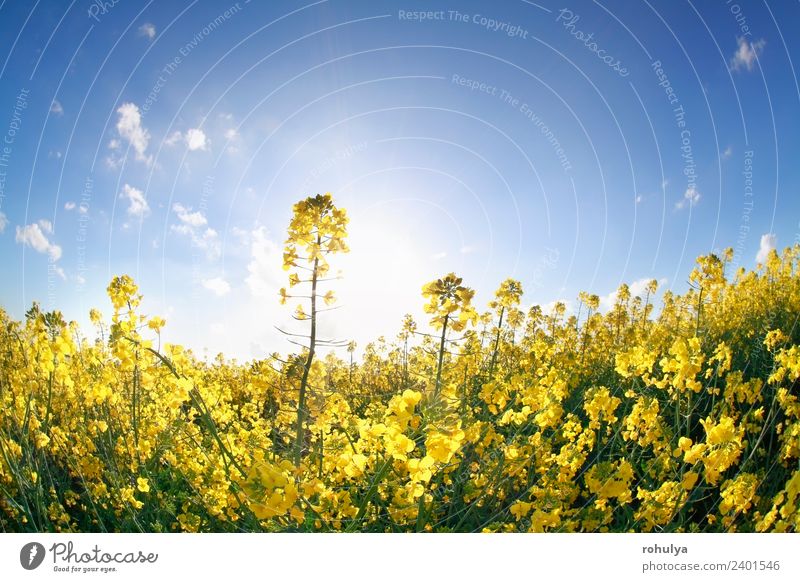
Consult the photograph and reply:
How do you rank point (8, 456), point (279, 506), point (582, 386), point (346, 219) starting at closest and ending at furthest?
1. point (279, 506)
2. point (346, 219)
3. point (8, 456)
4. point (582, 386)

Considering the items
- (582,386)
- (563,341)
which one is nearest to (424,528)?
(582,386)

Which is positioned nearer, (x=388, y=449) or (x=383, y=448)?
(x=388, y=449)

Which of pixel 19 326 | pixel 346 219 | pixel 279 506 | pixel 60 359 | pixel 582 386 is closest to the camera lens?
pixel 279 506

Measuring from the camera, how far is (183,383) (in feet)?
7.15

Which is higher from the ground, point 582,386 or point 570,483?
point 582,386

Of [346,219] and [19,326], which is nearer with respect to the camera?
[346,219]

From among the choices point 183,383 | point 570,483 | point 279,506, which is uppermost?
point 183,383

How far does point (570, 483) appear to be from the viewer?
3.27m

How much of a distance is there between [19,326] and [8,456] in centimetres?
297
